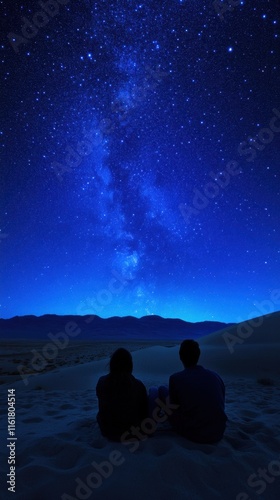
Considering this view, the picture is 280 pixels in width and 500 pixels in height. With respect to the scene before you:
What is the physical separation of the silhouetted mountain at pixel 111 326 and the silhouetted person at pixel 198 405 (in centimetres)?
8221

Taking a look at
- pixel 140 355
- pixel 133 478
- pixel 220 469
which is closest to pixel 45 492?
pixel 133 478

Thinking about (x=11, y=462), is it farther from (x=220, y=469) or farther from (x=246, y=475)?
(x=246, y=475)

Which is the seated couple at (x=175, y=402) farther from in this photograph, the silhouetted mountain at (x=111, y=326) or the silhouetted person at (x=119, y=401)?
the silhouetted mountain at (x=111, y=326)

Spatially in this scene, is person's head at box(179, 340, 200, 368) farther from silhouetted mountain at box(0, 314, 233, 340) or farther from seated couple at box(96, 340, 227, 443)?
silhouetted mountain at box(0, 314, 233, 340)

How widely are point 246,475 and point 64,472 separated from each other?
5.20ft

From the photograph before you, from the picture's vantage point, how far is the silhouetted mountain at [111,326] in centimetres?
8575

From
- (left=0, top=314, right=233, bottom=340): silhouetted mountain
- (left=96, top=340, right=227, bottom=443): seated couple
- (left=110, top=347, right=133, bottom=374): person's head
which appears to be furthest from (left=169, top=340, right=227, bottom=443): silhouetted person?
(left=0, top=314, right=233, bottom=340): silhouetted mountain

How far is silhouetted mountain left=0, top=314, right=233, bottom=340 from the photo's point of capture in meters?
85.8

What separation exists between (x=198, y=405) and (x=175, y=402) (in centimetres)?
27

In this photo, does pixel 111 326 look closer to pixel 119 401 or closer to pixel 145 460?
pixel 119 401

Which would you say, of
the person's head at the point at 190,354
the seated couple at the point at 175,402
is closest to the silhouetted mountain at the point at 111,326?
the seated couple at the point at 175,402

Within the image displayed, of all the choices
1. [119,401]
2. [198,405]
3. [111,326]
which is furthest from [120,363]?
[111,326]

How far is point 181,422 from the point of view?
3.15m

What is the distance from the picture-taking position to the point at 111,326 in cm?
9819
